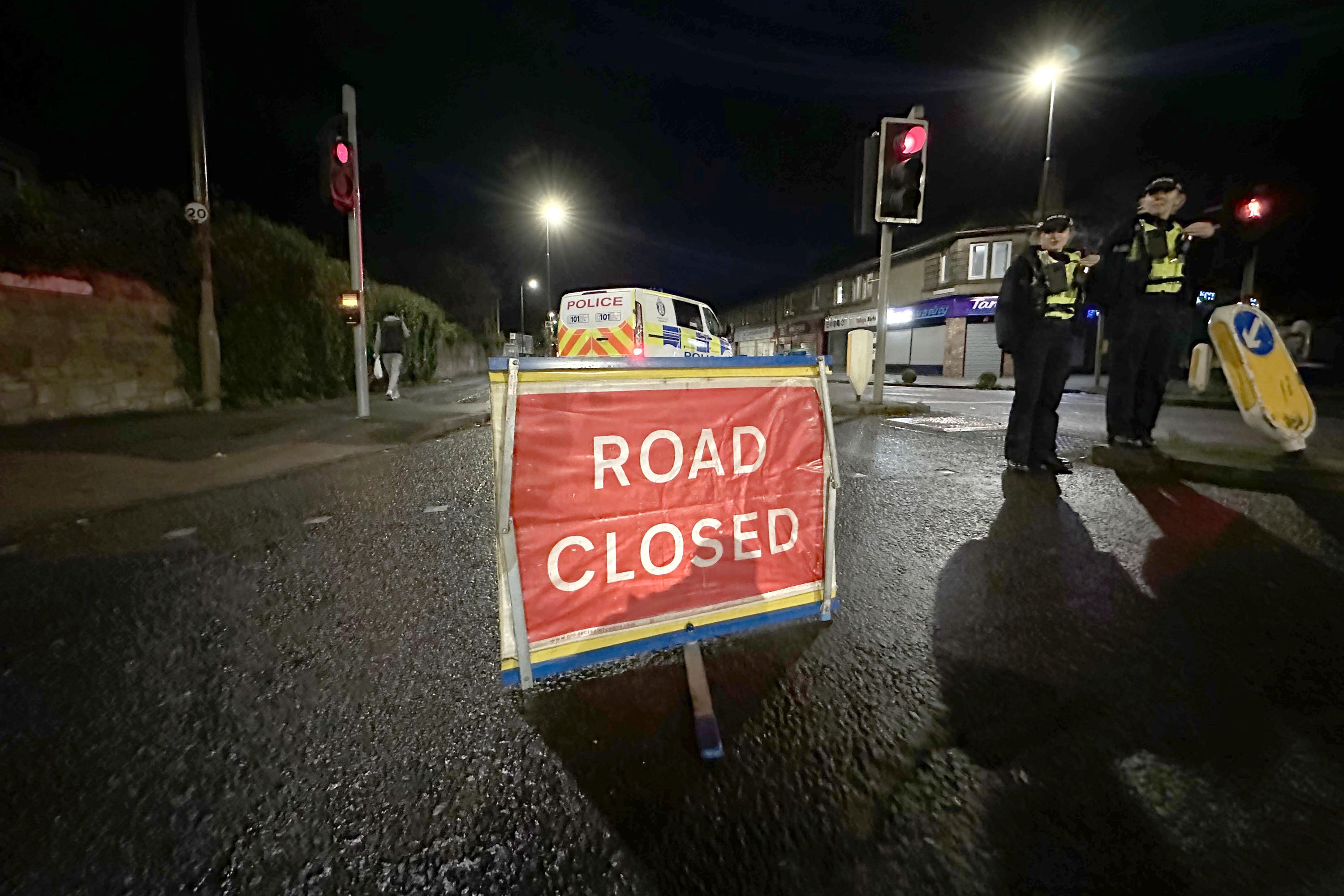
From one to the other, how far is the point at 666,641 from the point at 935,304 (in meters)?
30.8

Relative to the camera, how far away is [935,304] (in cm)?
2916

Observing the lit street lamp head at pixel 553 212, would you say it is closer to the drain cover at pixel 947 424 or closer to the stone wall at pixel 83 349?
the stone wall at pixel 83 349

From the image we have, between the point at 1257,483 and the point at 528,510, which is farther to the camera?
the point at 1257,483

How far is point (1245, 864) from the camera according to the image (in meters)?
1.30

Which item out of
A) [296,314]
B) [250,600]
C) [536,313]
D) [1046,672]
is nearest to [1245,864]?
[1046,672]

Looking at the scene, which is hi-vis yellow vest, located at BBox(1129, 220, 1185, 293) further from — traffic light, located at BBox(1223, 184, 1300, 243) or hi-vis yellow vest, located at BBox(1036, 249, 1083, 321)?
traffic light, located at BBox(1223, 184, 1300, 243)

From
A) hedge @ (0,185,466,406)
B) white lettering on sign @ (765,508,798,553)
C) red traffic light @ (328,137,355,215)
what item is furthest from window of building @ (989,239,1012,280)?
white lettering on sign @ (765,508,798,553)

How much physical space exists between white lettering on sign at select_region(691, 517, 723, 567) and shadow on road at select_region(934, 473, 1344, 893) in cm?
88

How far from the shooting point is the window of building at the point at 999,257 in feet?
87.1

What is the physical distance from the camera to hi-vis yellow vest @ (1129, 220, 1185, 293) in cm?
499

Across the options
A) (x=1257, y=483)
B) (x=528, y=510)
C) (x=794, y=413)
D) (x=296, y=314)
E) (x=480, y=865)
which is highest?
(x=296, y=314)

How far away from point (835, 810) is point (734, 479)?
1.16 metres

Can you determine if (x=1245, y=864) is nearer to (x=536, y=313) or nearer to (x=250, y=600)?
(x=250, y=600)

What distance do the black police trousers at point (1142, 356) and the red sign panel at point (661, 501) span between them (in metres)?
4.40
